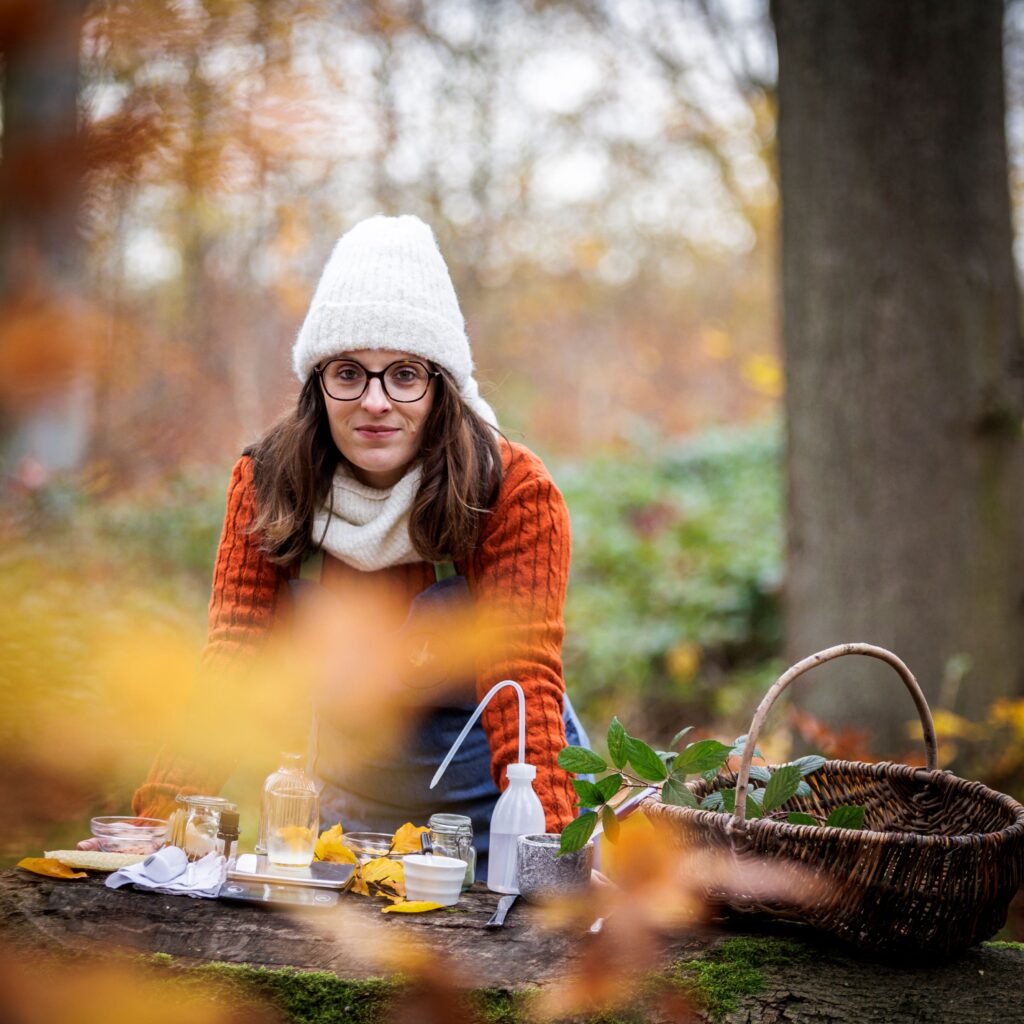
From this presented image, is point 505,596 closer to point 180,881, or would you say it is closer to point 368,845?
point 368,845

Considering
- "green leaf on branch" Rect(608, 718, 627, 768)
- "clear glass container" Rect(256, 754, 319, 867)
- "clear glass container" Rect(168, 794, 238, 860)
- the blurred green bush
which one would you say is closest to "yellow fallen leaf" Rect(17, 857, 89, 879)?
"clear glass container" Rect(168, 794, 238, 860)

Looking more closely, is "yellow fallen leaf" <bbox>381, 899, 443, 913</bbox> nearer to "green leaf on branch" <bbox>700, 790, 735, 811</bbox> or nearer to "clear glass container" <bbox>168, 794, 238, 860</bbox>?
"clear glass container" <bbox>168, 794, 238, 860</bbox>

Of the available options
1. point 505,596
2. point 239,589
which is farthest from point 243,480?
point 505,596

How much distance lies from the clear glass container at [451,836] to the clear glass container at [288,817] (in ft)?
0.66

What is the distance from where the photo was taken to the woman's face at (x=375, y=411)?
7.47ft

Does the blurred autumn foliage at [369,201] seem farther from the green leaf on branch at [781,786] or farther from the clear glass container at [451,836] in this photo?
the green leaf on branch at [781,786]

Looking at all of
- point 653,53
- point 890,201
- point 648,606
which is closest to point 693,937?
point 890,201

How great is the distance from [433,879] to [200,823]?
1.21ft

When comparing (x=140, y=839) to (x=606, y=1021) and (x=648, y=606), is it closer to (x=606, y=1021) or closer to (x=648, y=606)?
(x=606, y=1021)

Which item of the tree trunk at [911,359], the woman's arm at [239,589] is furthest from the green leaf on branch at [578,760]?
the tree trunk at [911,359]

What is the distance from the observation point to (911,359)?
3869 mm

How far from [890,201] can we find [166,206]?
3552 mm

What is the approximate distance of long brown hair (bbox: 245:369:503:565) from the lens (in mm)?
2277

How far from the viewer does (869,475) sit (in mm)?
3918
